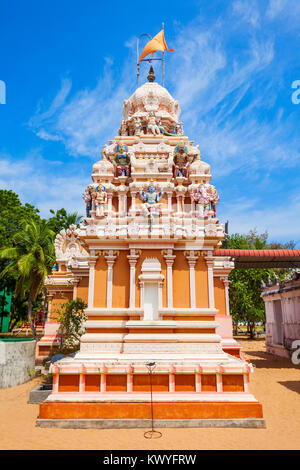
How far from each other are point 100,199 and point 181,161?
4.62 metres

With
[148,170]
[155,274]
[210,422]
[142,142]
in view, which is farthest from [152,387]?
[142,142]

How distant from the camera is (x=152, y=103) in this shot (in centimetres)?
1867

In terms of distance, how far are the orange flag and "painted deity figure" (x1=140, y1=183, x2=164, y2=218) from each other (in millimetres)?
10719

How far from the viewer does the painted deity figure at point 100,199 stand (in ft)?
44.0

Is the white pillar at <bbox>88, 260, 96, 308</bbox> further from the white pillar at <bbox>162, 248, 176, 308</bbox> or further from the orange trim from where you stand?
the orange trim

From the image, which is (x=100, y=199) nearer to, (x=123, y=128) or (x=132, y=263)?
(x=132, y=263)

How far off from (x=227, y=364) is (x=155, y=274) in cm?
396

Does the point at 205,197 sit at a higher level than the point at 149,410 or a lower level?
higher

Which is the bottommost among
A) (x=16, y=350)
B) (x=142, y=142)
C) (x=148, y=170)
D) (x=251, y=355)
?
(x=251, y=355)

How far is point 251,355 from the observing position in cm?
2691

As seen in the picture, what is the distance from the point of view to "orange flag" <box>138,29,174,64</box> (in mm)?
19441

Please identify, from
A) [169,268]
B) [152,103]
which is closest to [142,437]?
[169,268]
